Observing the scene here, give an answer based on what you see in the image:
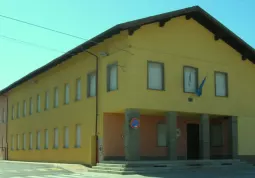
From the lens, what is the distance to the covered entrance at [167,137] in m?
24.5

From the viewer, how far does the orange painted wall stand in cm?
2673

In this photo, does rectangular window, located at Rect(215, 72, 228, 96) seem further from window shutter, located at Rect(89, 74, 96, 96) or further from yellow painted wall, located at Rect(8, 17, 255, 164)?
window shutter, located at Rect(89, 74, 96, 96)

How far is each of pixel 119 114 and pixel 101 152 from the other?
260cm

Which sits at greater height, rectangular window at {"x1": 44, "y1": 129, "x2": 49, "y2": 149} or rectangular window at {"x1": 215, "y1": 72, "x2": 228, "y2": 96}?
rectangular window at {"x1": 215, "y1": 72, "x2": 228, "y2": 96}

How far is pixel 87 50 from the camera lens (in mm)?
29125

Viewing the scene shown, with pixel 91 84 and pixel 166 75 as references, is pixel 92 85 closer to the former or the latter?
pixel 91 84

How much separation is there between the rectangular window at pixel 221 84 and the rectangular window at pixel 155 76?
487 cm

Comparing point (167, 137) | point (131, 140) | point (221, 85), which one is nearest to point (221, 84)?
point (221, 85)

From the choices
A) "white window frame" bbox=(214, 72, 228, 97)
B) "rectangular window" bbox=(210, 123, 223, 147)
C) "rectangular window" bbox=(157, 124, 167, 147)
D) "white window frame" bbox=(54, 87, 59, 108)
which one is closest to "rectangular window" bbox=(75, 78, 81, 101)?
"white window frame" bbox=(54, 87, 59, 108)

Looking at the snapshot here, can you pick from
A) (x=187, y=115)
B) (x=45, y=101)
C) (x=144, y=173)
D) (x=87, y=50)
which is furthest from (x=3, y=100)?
(x=144, y=173)

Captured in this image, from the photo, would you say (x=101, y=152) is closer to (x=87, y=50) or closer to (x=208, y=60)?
(x=87, y=50)

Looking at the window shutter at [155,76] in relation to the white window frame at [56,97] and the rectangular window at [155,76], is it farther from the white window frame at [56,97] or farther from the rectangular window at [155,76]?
the white window frame at [56,97]

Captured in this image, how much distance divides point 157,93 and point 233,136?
7035 mm

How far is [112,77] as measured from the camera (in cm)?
2631
